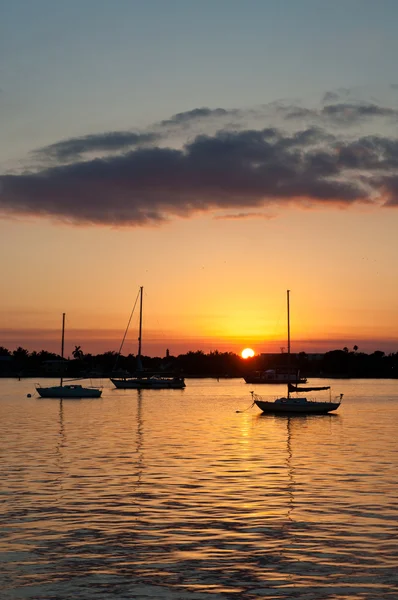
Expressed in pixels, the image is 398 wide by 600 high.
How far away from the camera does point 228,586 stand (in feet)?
72.4

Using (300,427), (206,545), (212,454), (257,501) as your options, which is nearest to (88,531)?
(206,545)

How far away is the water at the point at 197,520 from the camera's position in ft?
73.6

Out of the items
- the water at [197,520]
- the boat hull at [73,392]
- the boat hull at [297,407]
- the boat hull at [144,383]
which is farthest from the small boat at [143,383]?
the water at [197,520]

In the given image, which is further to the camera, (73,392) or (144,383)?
(144,383)

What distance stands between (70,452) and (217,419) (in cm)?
4792

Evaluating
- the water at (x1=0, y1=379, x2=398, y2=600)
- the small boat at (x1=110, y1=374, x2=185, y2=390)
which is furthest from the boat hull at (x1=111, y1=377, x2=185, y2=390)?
the water at (x1=0, y1=379, x2=398, y2=600)

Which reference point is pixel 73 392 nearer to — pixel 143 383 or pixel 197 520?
pixel 143 383

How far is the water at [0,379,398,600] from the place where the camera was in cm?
2242

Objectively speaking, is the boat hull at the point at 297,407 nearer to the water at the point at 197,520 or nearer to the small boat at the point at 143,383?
the water at the point at 197,520

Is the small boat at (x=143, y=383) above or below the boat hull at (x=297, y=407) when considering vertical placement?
above

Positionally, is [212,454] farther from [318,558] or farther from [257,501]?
[318,558]

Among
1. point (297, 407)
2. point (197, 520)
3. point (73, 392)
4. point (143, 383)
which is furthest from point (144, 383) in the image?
point (197, 520)

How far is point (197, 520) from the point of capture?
31.6 metres

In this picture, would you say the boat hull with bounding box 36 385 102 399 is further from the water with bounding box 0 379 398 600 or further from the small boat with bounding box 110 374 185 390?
the water with bounding box 0 379 398 600
